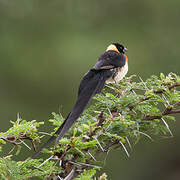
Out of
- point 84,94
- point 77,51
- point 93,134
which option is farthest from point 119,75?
point 77,51

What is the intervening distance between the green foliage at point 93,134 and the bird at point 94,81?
43 millimetres

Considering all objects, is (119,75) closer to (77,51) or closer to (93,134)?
(93,134)

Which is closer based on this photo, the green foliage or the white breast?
the green foliage

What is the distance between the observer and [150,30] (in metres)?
10.3

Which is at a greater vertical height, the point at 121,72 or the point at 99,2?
the point at 99,2

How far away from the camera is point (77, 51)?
8.72m

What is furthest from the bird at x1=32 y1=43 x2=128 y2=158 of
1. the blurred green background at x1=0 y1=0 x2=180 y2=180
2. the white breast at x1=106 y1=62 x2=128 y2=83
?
the blurred green background at x1=0 y1=0 x2=180 y2=180

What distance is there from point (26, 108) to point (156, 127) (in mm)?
7198

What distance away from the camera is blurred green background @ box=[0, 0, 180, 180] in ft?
28.5

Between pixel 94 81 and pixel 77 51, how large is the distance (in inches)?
236

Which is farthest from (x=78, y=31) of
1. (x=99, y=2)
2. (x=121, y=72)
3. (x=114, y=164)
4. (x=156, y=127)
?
(x=156, y=127)

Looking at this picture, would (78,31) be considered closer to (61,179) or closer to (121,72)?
(121,72)

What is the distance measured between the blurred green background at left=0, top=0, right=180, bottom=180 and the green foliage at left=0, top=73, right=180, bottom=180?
6.42 metres

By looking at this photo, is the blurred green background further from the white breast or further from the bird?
the white breast
